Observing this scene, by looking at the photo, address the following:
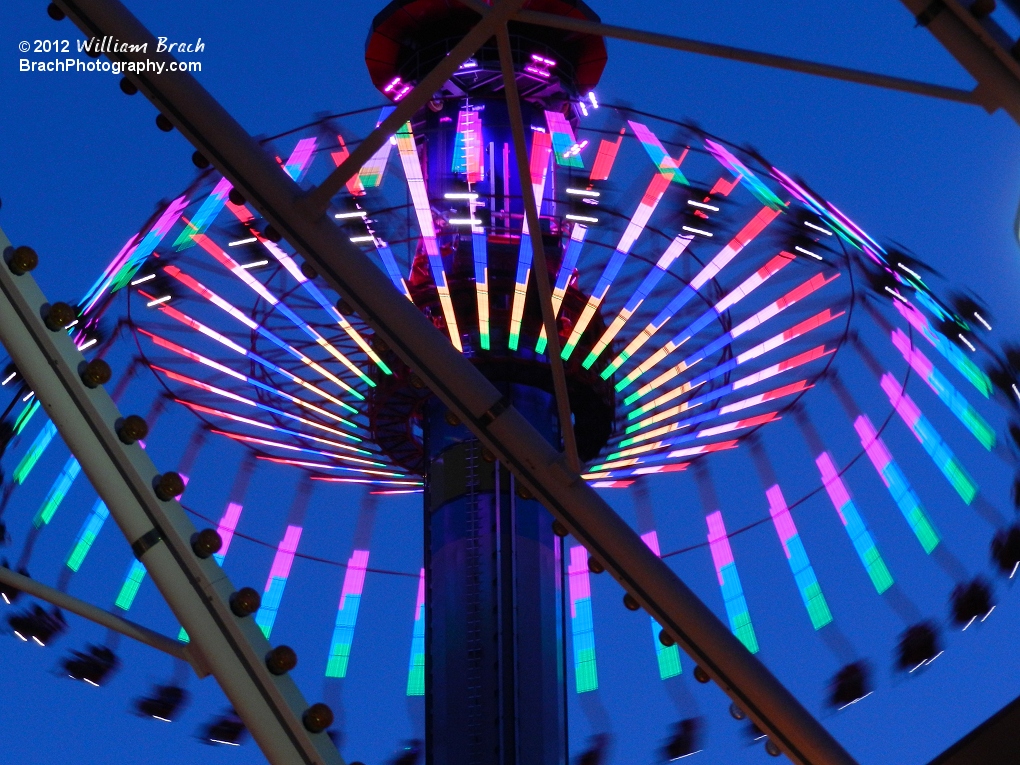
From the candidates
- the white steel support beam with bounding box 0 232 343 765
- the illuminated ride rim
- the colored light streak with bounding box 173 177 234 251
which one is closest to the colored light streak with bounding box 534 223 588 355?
the illuminated ride rim

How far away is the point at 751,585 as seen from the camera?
1059 inches

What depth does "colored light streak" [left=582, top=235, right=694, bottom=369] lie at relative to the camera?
21.6 m

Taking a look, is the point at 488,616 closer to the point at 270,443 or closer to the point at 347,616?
the point at 270,443

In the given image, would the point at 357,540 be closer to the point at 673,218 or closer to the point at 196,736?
the point at 196,736

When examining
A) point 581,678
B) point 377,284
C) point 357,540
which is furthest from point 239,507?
point 377,284

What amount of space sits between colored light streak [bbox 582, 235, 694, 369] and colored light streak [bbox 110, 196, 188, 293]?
19.7 feet

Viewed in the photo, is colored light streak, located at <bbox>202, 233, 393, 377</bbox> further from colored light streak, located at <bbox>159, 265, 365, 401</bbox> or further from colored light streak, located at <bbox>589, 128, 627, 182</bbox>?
colored light streak, located at <bbox>589, 128, 627, 182</bbox>

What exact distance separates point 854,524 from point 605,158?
6.71m

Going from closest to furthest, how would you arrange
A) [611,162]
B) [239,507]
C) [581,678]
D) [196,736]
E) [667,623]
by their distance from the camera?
[667,623]
[611,162]
[196,736]
[581,678]
[239,507]

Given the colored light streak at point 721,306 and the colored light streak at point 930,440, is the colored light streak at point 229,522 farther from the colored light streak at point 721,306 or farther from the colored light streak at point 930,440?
the colored light streak at point 930,440

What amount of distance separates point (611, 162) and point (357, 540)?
958 centimetres

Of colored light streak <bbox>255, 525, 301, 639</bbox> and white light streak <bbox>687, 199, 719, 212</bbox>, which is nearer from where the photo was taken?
white light streak <bbox>687, 199, 719, 212</bbox>

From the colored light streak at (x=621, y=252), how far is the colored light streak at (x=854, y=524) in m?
4.86

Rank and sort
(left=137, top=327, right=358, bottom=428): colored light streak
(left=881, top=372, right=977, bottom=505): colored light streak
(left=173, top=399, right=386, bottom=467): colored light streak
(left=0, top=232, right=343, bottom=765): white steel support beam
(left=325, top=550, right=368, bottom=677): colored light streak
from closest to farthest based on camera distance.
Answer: (left=0, top=232, right=343, bottom=765): white steel support beam → (left=881, top=372, right=977, bottom=505): colored light streak → (left=137, top=327, right=358, bottom=428): colored light streak → (left=173, top=399, right=386, bottom=467): colored light streak → (left=325, top=550, right=368, bottom=677): colored light streak
